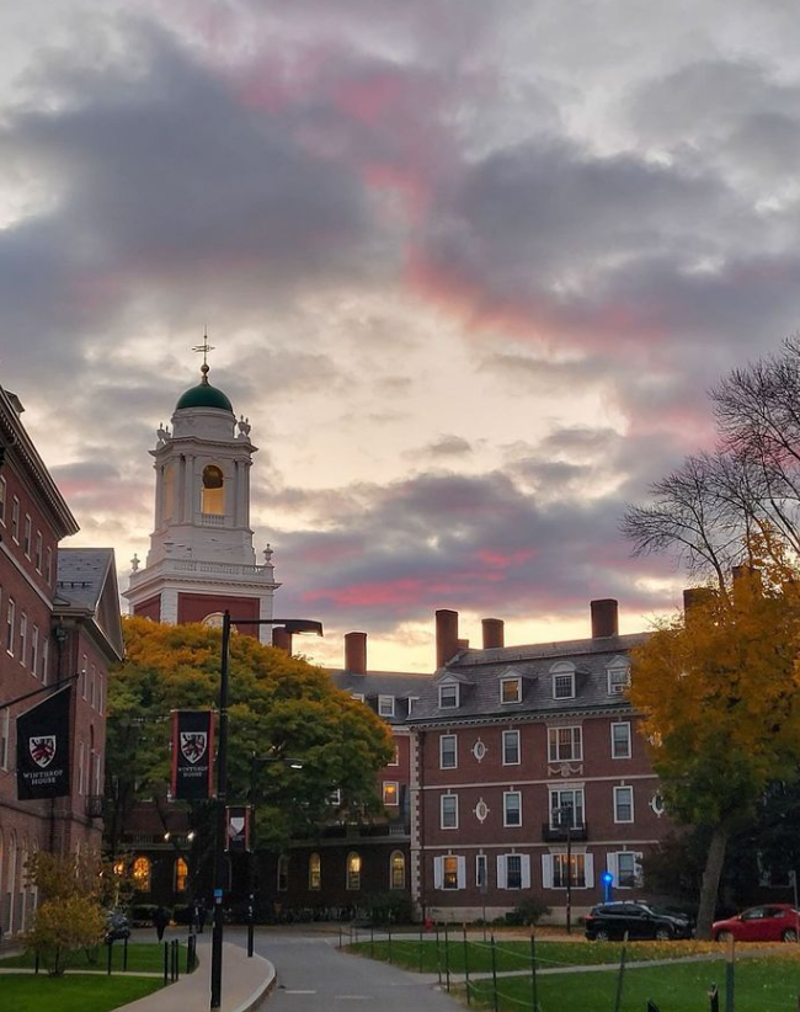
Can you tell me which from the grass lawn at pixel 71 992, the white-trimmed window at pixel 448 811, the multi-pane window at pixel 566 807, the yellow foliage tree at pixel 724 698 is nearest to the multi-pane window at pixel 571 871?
the multi-pane window at pixel 566 807

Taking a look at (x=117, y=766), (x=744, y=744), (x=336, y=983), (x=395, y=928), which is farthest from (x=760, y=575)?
(x=117, y=766)

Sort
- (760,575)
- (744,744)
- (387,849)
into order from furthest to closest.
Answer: (387,849) → (744,744) → (760,575)

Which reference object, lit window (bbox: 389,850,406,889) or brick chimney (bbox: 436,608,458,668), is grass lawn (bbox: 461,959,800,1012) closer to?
lit window (bbox: 389,850,406,889)

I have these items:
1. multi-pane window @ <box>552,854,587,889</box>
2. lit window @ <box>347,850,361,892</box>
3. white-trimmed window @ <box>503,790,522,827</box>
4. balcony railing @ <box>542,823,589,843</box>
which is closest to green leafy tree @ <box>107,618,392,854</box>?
lit window @ <box>347,850,361,892</box>

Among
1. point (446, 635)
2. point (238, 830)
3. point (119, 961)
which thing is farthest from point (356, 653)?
point (238, 830)

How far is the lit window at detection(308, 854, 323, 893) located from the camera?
300 ft

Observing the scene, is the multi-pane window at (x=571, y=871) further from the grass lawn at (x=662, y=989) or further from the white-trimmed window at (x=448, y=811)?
the grass lawn at (x=662, y=989)

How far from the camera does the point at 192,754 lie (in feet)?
100

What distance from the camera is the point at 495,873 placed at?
82.5m

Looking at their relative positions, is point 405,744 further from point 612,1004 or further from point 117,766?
point 612,1004

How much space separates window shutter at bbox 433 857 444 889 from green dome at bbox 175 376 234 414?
37.6 metres

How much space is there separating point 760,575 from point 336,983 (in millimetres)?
19552

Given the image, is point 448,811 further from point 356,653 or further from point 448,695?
point 356,653

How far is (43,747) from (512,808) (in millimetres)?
54913
